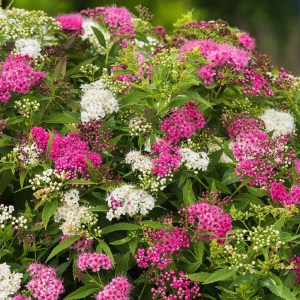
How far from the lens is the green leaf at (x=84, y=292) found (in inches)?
117

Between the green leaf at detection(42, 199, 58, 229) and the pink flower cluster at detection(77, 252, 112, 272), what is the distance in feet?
0.74

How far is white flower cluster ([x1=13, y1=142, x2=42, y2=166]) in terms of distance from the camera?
3.16 meters

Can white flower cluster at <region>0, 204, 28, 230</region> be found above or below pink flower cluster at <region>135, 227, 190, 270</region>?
below

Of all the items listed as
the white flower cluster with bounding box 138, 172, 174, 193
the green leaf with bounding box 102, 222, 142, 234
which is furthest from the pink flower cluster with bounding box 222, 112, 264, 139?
the green leaf with bounding box 102, 222, 142, 234

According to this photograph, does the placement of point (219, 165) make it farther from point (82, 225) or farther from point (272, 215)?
point (82, 225)

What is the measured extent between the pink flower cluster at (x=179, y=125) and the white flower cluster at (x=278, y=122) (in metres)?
0.54

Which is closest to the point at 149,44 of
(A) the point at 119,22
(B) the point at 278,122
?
(A) the point at 119,22

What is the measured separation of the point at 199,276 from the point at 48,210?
0.73 meters

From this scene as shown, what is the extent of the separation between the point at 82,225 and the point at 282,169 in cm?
105

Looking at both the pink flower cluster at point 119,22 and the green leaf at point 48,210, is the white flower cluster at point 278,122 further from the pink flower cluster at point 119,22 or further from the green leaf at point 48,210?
the green leaf at point 48,210

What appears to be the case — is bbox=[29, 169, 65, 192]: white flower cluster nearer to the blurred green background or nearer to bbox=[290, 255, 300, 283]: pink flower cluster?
bbox=[290, 255, 300, 283]: pink flower cluster

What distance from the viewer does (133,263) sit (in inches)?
123

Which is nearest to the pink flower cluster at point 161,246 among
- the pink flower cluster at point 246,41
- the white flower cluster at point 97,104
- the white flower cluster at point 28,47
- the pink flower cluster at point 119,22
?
the white flower cluster at point 97,104

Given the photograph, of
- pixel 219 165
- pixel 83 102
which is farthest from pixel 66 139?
pixel 219 165
